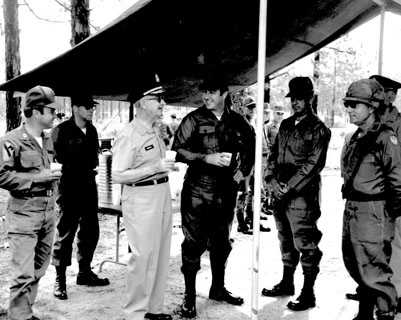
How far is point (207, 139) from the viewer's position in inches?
162

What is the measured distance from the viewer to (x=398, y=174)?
10.9ft

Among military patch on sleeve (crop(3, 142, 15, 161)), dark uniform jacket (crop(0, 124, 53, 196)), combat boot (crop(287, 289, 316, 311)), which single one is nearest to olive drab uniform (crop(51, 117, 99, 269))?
dark uniform jacket (crop(0, 124, 53, 196))

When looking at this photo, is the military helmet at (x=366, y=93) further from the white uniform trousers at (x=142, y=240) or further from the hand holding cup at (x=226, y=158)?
the white uniform trousers at (x=142, y=240)

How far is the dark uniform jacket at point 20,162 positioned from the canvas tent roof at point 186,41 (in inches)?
29.2

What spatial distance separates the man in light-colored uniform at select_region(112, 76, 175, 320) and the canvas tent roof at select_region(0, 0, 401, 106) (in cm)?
51

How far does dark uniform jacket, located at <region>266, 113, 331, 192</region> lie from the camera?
4.07 m

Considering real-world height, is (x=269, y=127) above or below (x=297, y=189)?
above

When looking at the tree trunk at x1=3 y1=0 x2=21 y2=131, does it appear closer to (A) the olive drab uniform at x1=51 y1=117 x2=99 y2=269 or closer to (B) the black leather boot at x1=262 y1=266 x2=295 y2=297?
(A) the olive drab uniform at x1=51 y1=117 x2=99 y2=269

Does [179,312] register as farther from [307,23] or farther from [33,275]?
[307,23]


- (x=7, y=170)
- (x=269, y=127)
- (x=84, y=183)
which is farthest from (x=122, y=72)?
(x=269, y=127)

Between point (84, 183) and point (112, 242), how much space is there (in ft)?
7.45

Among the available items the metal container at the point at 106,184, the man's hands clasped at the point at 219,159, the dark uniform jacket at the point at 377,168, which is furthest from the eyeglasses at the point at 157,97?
the metal container at the point at 106,184

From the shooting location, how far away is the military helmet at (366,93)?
342 cm

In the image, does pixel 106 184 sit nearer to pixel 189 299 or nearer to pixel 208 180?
pixel 208 180
